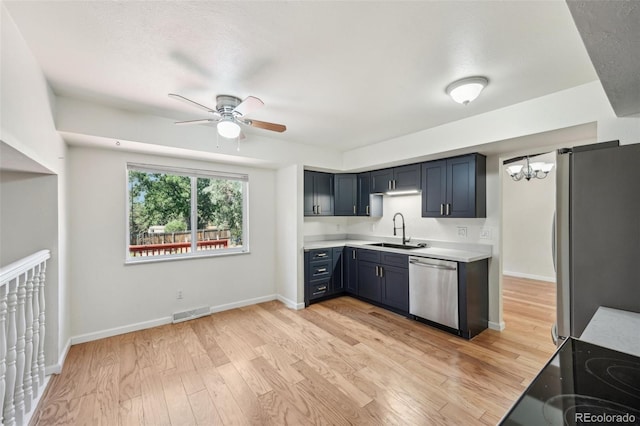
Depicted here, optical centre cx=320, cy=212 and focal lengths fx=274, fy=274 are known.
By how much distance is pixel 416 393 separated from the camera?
6.96ft

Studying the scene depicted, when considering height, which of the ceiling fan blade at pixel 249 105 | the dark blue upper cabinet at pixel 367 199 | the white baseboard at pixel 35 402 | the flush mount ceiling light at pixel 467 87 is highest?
the flush mount ceiling light at pixel 467 87

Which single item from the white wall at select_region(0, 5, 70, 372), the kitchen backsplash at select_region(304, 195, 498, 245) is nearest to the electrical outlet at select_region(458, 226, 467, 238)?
Result: the kitchen backsplash at select_region(304, 195, 498, 245)

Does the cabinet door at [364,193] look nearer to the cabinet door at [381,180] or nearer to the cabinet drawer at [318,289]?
the cabinet door at [381,180]

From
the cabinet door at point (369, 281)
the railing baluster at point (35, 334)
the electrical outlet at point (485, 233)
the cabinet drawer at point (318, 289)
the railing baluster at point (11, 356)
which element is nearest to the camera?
the railing baluster at point (11, 356)

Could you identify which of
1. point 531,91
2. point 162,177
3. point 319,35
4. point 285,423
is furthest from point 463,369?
point 162,177

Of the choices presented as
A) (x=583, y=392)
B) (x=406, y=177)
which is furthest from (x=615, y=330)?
(x=406, y=177)

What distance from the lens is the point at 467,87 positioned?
2.16 m

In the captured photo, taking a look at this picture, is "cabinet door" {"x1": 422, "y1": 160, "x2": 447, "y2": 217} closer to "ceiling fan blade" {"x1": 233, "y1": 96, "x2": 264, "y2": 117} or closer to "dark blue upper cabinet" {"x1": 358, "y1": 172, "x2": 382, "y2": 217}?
"dark blue upper cabinet" {"x1": 358, "y1": 172, "x2": 382, "y2": 217}

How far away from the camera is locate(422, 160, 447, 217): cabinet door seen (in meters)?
3.54

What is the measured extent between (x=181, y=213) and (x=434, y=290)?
11.2ft

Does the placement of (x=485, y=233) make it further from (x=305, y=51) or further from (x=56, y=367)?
(x=56, y=367)

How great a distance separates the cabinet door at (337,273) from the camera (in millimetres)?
4445

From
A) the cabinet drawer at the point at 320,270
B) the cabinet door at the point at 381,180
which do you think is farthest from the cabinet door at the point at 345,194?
the cabinet drawer at the point at 320,270

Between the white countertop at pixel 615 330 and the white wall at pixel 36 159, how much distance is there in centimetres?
281
